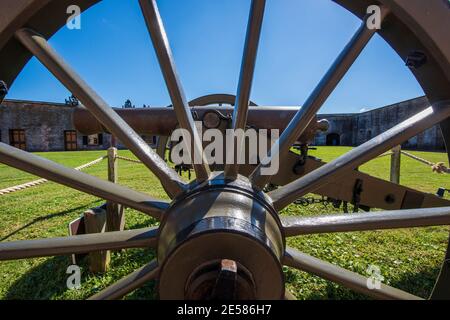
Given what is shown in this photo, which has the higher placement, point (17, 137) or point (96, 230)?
point (17, 137)

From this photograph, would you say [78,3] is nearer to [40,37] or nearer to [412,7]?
[40,37]

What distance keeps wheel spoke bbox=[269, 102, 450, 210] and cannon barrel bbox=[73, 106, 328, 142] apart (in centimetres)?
100

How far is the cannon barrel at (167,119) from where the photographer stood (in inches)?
85.6

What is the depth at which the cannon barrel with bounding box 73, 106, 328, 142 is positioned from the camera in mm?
2174

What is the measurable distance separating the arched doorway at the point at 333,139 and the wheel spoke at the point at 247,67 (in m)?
36.0

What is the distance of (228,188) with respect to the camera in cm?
103

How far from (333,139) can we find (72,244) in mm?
36856

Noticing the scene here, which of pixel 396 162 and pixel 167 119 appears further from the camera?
pixel 396 162

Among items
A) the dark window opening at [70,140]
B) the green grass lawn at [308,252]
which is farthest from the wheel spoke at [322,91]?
the dark window opening at [70,140]

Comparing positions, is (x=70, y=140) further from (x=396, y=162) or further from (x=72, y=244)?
(x=72, y=244)

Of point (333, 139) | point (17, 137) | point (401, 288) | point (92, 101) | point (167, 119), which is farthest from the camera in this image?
point (333, 139)

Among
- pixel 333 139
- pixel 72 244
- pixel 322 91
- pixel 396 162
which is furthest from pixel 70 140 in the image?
pixel 333 139

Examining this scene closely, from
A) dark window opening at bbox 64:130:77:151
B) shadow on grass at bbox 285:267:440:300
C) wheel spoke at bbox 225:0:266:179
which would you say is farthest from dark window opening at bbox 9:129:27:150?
wheel spoke at bbox 225:0:266:179

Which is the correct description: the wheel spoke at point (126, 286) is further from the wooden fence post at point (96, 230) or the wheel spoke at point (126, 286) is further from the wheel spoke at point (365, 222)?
the wooden fence post at point (96, 230)
